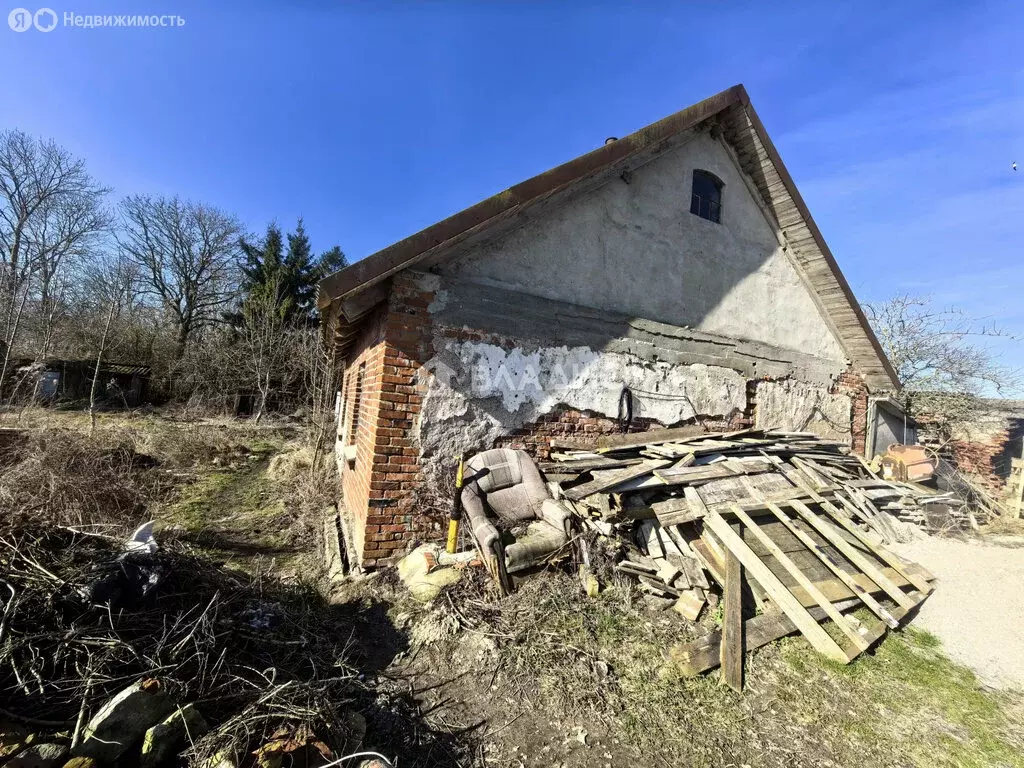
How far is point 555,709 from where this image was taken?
9.91ft

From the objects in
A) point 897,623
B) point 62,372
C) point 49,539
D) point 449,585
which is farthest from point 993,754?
point 62,372

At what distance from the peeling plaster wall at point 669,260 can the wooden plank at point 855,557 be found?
9.97ft

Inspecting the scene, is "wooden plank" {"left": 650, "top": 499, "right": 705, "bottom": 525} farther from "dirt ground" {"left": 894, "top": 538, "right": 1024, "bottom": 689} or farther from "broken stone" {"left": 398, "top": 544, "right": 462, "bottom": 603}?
"dirt ground" {"left": 894, "top": 538, "right": 1024, "bottom": 689}

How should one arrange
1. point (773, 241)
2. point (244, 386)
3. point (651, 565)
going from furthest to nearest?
point (244, 386) < point (773, 241) < point (651, 565)

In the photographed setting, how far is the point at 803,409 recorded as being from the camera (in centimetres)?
812

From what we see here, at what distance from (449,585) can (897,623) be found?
4.06 meters

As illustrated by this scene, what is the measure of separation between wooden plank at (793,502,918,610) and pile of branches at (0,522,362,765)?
4.79m

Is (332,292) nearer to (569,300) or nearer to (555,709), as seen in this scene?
(569,300)

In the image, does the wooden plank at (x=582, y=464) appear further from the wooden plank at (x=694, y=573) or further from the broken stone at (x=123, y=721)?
the broken stone at (x=123, y=721)

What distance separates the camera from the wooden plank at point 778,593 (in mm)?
3623

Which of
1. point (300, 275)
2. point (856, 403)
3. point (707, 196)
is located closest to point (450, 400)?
point (707, 196)

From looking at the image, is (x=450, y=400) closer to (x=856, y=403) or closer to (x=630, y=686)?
(x=630, y=686)

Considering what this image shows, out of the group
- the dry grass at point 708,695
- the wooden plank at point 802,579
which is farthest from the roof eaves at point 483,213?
the wooden plank at point 802,579

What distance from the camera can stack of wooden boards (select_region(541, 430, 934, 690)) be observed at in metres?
3.79
